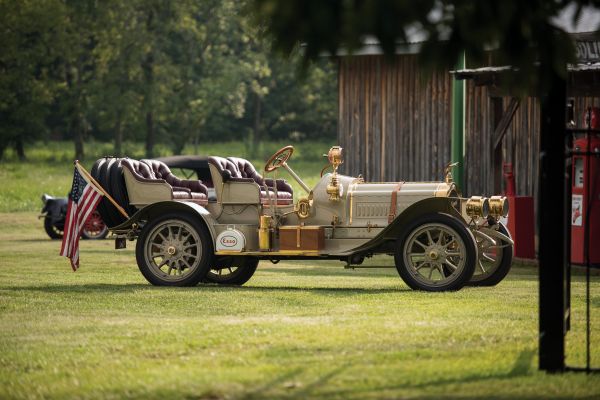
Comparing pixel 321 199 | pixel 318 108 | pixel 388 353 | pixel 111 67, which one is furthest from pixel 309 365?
pixel 318 108

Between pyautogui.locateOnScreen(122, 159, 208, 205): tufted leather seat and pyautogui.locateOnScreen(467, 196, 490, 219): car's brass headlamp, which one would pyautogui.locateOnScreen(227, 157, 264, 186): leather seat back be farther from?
pyautogui.locateOnScreen(467, 196, 490, 219): car's brass headlamp

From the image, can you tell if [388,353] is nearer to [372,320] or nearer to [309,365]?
[309,365]

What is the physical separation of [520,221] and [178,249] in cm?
613

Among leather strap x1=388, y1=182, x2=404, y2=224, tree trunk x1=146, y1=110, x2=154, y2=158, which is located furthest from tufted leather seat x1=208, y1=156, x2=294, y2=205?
tree trunk x1=146, y1=110, x2=154, y2=158

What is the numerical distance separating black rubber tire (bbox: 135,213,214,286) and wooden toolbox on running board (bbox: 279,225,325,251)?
796mm

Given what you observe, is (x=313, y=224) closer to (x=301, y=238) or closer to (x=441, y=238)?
(x=301, y=238)

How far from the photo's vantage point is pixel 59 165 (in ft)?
178

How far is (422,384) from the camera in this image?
877 centimetres

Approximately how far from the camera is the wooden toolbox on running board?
16.0 meters

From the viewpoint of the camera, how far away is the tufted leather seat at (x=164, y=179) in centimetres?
1684

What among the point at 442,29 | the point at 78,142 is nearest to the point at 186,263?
the point at 442,29

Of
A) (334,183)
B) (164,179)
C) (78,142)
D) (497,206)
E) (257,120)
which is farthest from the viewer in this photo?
(257,120)

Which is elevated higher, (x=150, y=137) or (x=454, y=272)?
(x=150, y=137)

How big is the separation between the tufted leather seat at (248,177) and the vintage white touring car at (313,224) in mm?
19
